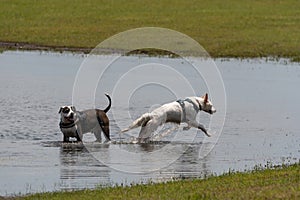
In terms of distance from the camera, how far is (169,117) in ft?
59.7

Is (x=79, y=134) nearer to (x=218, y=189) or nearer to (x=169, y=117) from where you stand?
(x=169, y=117)

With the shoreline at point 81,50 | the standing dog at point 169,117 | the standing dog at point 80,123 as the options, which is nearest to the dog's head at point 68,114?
the standing dog at point 80,123

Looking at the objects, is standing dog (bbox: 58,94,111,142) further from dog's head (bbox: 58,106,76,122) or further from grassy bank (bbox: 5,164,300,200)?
grassy bank (bbox: 5,164,300,200)

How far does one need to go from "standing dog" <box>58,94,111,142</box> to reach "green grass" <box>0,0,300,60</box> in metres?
17.8

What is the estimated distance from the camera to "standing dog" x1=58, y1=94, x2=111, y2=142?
17.2m

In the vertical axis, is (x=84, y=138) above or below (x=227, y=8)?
below

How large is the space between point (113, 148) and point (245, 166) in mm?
2804

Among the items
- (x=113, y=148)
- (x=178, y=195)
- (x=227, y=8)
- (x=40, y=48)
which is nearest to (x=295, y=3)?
(x=227, y=8)

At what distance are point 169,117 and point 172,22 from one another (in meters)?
25.6

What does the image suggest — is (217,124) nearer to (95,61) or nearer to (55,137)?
(55,137)

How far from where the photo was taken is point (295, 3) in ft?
171

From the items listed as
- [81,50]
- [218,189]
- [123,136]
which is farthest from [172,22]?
[218,189]

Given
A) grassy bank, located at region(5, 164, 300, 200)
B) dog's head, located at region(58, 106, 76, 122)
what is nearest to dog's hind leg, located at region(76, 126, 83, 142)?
dog's head, located at region(58, 106, 76, 122)

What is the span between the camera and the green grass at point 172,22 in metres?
37.7
